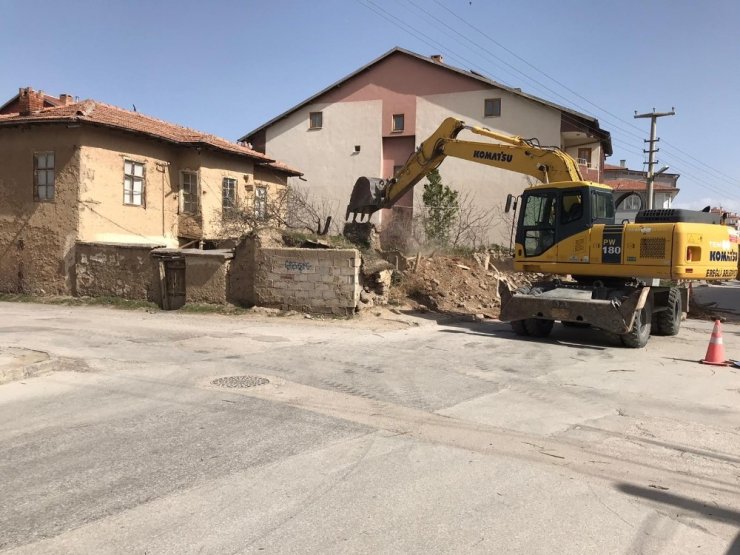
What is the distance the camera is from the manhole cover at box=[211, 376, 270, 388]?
7.62 m

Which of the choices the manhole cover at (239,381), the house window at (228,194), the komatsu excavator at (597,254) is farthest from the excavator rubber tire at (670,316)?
the house window at (228,194)

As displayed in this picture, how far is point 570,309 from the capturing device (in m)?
11.9

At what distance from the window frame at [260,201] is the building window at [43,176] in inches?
252

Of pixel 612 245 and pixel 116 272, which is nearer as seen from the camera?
pixel 612 245

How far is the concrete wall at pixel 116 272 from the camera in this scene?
55.0 ft

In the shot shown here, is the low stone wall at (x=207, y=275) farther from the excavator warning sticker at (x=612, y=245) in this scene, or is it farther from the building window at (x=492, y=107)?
the building window at (x=492, y=107)

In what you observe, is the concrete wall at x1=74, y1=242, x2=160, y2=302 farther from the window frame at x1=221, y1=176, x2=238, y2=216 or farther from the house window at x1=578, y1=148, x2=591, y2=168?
the house window at x1=578, y1=148, x2=591, y2=168

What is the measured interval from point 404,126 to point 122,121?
60.4 feet

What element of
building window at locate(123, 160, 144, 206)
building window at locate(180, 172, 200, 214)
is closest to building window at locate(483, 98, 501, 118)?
building window at locate(180, 172, 200, 214)

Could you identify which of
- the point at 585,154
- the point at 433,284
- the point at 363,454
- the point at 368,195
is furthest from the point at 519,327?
the point at 585,154

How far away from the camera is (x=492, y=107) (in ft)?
104

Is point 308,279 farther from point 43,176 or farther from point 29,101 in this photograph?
point 29,101

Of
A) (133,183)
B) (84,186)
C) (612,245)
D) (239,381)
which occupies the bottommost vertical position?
(239,381)

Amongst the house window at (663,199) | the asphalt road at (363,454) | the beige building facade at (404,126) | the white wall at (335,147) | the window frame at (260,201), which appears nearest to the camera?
the asphalt road at (363,454)
